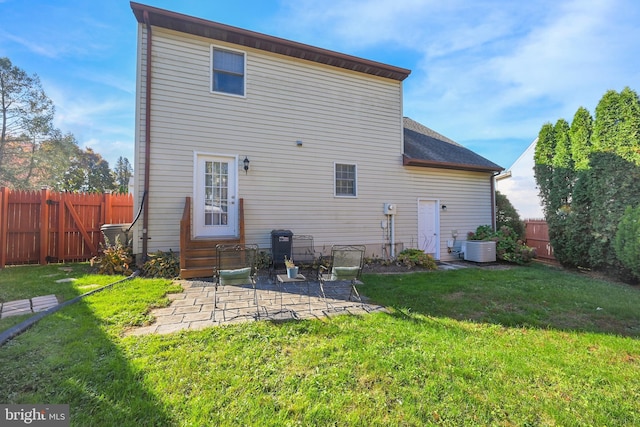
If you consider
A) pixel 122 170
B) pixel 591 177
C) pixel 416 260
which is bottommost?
pixel 416 260

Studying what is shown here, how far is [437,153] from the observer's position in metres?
10.1

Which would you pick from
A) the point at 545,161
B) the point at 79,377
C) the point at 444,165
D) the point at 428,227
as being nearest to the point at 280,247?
the point at 79,377

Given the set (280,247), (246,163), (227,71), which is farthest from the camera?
(227,71)

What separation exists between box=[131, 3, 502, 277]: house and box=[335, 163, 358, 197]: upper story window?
3cm

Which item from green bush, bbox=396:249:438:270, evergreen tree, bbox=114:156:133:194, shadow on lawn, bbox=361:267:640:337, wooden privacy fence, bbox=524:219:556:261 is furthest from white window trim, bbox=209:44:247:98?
evergreen tree, bbox=114:156:133:194

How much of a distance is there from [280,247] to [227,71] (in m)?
4.91

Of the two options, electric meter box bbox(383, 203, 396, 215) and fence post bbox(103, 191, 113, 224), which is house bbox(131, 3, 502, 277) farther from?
fence post bbox(103, 191, 113, 224)

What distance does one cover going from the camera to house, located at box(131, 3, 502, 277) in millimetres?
6422

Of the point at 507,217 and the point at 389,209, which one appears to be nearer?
the point at 389,209

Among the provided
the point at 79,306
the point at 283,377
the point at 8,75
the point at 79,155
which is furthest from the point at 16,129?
the point at 283,377

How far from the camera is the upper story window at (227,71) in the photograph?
7.05m

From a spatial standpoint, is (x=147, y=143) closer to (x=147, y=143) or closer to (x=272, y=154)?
(x=147, y=143)

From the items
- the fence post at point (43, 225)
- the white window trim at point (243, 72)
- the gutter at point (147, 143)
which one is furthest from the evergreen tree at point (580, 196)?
the fence post at point (43, 225)

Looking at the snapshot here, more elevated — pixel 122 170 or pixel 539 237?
pixel 122 170
